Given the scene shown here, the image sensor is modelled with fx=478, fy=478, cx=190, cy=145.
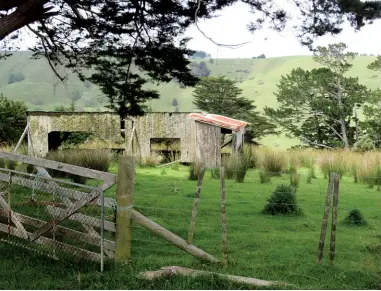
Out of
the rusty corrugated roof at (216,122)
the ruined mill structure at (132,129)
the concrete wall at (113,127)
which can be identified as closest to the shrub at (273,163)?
the rusty corrugated roof at (216,122)

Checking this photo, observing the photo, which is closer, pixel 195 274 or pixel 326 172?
pixel 195 274

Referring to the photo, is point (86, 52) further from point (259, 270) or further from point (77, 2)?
point (259, 270)

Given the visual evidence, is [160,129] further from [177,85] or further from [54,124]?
[177,85]

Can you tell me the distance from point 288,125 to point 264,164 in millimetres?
22955

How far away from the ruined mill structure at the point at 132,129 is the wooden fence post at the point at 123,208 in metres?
15.1

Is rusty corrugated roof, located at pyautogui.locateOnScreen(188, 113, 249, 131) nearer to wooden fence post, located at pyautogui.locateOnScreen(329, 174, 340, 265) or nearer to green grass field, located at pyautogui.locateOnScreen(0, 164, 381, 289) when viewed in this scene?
green grass field, located at pyautogui.locateOnScreen(0, 164, 381, 289)

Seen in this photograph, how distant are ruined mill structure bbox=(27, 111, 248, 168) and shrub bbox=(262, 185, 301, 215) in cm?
1109

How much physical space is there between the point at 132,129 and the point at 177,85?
97.1 meters

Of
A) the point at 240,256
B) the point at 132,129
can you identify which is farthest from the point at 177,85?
the point at 240,256

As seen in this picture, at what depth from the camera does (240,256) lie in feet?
20.0

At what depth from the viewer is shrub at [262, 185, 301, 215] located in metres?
9.01

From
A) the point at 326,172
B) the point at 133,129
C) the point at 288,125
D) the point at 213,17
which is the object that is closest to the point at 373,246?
the point at 213,17

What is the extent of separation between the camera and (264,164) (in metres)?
16.3

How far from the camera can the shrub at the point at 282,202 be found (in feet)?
29.6
